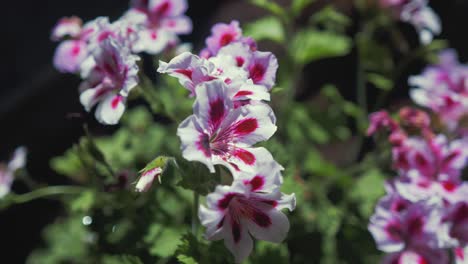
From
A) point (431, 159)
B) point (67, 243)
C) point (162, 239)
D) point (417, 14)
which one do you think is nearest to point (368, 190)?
point (431, 159)

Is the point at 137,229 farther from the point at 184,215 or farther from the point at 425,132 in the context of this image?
the point at 425,132

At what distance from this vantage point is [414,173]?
127 centimetres

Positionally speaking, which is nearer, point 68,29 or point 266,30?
point 68,29

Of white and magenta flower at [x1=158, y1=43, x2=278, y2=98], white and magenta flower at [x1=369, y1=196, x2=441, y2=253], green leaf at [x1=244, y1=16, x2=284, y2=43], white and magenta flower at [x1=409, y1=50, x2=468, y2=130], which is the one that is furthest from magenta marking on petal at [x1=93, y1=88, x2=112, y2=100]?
white and magenta flower at [x1=409, y1=50, x2=468, y2=130]

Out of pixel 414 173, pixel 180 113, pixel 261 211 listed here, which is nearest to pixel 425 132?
pixel 414 173

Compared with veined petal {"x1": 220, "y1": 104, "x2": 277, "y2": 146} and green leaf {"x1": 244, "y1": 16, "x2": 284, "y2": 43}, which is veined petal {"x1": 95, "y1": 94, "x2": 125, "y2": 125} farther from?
green leaf {"x1": 244, "y1": 16, "x2": 284, "y2": 43}

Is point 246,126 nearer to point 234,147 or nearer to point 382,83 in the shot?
point 234,147

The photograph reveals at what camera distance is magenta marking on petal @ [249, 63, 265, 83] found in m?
1.04

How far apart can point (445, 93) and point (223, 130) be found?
869mm

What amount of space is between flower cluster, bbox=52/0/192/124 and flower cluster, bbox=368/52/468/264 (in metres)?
0.64

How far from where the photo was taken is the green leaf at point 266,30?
61.0 inches

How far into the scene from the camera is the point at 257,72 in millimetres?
1048

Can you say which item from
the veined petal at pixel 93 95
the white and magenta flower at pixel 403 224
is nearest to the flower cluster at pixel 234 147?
the veined petal at pixel 93 95

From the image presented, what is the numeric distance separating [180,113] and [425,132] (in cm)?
81
